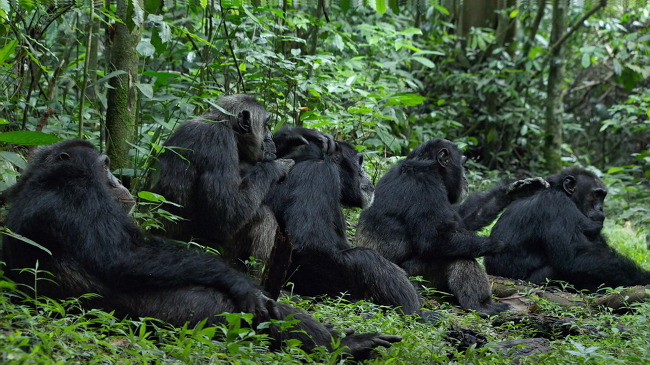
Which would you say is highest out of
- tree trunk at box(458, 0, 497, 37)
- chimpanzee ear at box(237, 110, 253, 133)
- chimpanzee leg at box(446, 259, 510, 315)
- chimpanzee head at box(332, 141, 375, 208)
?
tree trunk at box(458, 0, 497, 37)

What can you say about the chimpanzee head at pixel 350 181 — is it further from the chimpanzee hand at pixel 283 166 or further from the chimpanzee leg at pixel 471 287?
the chimpanzee leg at pixel 471 287

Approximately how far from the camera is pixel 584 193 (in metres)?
9.03

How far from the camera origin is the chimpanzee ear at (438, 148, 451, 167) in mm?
8086

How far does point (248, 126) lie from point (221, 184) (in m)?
0.76

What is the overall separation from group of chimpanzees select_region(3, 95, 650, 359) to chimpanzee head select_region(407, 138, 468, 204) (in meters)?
0.02

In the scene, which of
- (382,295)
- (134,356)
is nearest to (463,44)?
(382,295)

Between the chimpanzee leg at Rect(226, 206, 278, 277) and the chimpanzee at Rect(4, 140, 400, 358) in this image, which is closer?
the chimpanzee at Rect(4, 140, 400, 358)

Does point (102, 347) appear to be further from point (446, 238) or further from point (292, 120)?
point (292, 120)

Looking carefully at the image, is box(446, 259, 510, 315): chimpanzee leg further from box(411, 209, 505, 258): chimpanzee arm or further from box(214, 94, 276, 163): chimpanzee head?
box(214, 94, 276, 163): chimpanzee head

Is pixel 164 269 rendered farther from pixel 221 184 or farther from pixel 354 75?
pixel 354 75

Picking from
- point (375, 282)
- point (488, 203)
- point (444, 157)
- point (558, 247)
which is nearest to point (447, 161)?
point (444, 157)

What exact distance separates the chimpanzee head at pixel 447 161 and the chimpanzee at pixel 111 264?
355cm

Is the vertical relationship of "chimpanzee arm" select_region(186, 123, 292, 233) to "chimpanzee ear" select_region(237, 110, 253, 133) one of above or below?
below

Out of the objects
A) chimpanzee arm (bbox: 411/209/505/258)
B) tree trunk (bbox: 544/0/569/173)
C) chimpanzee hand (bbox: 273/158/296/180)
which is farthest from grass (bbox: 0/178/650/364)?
tree trunk (bbox: 544/0/569/173)
